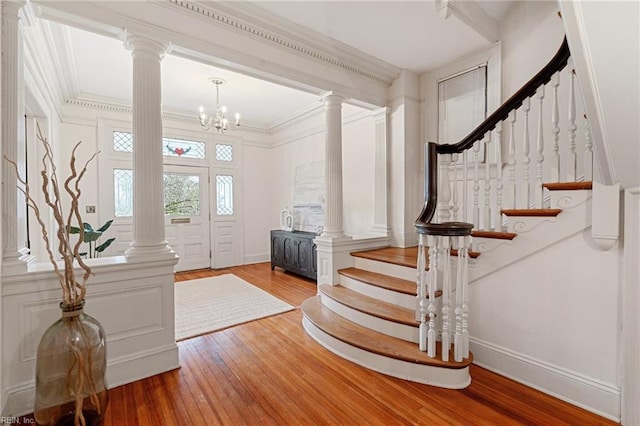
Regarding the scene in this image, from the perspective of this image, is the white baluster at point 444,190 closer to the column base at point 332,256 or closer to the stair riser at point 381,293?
the stair riser at point 381,293

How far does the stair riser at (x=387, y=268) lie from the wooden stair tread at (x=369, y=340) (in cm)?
65

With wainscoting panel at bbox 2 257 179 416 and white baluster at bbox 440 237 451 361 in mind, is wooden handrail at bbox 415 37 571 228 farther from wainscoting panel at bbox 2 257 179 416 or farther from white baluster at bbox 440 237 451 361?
wainscoting panel at bbox 2 257 179 416

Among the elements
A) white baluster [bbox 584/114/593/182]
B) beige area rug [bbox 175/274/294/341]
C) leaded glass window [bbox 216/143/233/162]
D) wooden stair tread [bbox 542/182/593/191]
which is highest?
leaded glass window [bbox 216/143/233/162]

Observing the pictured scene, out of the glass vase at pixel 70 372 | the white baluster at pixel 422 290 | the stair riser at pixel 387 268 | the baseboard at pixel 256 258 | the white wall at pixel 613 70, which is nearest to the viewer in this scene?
the white wall at pixel 613 70

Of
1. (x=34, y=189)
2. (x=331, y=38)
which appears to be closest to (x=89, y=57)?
(x=34, y=189)

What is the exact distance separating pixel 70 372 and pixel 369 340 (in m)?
1.94

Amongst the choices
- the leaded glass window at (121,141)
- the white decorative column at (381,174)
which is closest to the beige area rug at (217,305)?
the white decorative column at (381,174)

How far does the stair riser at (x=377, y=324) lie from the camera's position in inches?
90.5

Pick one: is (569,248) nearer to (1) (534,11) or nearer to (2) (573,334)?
(2) (573,334)

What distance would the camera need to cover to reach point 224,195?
19.9 ft

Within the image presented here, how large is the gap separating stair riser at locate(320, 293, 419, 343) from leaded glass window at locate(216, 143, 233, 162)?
416cm

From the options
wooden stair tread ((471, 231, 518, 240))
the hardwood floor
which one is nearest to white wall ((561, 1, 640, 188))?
wooden stair tread ((471, 231, 518, 240))

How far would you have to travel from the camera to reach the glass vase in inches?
64.2

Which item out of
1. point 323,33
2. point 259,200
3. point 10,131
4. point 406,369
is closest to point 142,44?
point 10,131
